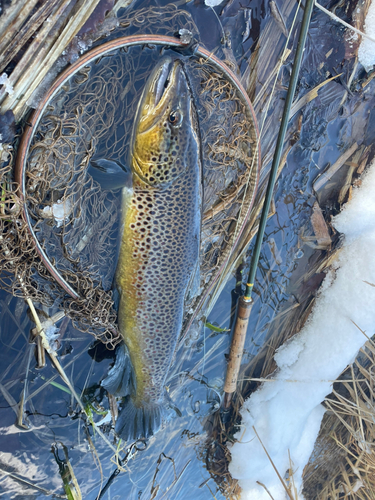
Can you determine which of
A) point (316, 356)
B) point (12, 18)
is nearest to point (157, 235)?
point (12, 18)

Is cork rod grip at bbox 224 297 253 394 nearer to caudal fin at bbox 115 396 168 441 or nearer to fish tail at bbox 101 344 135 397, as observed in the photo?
caudal fin at bbox 115 396 168 441

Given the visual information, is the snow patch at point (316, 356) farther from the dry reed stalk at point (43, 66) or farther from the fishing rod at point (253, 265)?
the dry reed stalk at point (43, 66)

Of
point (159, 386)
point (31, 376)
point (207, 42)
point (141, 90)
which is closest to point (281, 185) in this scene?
point (207, 42)

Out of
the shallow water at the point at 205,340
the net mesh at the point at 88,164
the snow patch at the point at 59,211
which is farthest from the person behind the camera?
the shallow water at the point at 205,340

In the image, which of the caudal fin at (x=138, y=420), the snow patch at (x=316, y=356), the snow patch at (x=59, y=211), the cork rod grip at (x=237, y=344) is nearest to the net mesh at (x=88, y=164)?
the snow patch at (x=59, y=211)

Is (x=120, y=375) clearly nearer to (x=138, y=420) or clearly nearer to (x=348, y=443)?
(x=138, y=420)

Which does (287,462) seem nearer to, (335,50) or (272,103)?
(272,103)
